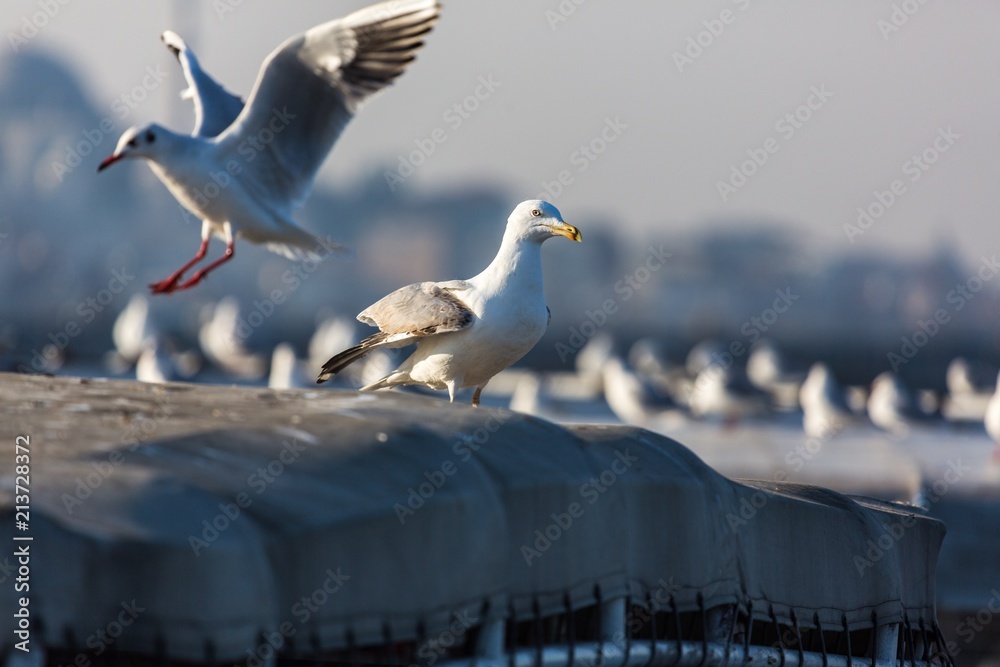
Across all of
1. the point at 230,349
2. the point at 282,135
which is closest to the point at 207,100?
the point at 282,135

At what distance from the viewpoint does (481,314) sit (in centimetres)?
526

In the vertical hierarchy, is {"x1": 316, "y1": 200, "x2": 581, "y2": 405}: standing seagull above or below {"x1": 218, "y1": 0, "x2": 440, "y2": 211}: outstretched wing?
below

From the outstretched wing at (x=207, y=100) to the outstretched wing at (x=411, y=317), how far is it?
3526mm

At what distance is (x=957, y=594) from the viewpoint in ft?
31.8

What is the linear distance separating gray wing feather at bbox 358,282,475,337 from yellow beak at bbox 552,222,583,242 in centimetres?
47

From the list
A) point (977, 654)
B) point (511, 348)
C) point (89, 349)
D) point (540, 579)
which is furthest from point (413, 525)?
point (89, 349)

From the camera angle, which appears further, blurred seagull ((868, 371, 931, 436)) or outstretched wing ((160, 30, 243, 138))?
blurred seagull ((868, 371, 931, 436))

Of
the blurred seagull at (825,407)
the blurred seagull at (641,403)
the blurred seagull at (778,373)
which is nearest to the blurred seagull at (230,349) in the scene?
the blurred seagull at (641,403)

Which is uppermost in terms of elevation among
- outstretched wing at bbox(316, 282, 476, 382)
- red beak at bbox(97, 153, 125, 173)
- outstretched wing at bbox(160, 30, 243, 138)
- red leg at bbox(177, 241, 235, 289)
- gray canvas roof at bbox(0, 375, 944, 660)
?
outstretched wing at bbox(160, 30, 243, 138)

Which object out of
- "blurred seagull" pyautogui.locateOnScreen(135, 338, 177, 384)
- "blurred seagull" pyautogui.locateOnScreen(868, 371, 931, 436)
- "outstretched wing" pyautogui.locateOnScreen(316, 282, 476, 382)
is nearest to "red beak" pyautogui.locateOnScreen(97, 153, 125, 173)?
"outstretched wing" pyautogui.locateOnScreen(316, 282, 476, 382)

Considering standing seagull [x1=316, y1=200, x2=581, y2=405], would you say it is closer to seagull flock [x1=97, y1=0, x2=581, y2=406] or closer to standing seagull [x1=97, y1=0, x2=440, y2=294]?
seagull flock [x1=97, y1=0, x2=581, y2=406]

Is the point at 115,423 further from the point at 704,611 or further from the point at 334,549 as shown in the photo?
the point at 704,611

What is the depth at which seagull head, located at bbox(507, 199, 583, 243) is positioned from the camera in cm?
537

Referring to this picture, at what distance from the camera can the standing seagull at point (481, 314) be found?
5.25 meters
